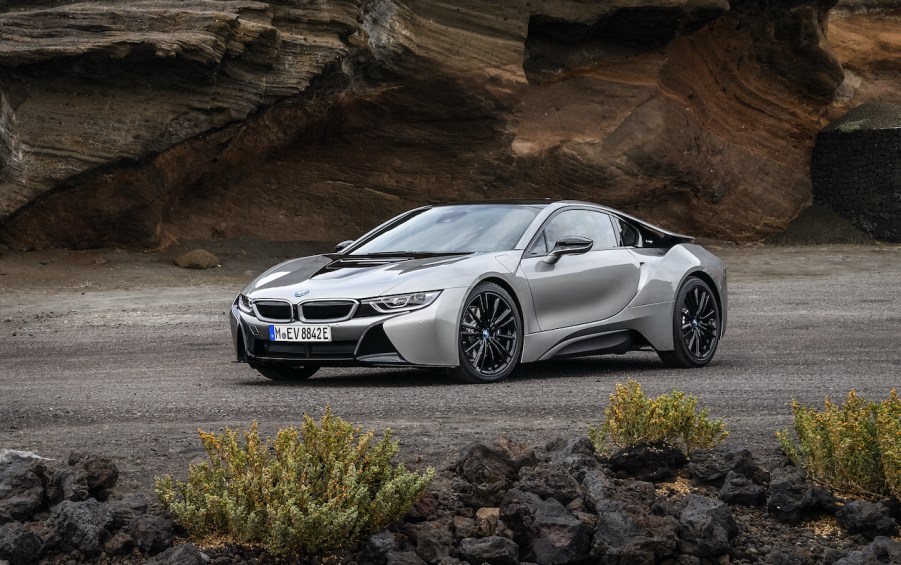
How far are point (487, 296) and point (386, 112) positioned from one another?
1585cm

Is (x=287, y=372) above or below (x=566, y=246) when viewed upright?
below

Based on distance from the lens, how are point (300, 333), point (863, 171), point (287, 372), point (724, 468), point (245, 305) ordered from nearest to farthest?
point (724, 468), point (300, 333), point (245, 305), point (287, 372), point (863, 171)

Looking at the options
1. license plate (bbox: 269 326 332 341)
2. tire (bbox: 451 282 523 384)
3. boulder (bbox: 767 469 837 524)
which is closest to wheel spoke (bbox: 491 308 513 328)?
tire (bbox: 451 282 523 384)

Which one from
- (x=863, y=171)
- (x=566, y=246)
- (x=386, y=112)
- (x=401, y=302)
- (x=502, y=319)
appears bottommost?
(x=502, y=319)

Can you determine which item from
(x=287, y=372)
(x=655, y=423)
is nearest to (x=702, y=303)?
(x=287, y=372)

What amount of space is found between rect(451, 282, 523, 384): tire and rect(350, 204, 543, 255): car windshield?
2.17 ft

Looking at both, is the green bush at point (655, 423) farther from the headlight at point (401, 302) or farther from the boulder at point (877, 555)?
the headlight at point (401, 302)

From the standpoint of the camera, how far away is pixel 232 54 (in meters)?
22.8

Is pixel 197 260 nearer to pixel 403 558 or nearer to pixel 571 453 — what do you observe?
pixel 571 453

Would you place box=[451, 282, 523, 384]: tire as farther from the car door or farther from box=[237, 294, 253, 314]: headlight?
box=[237, 294, 253, 314]: headlight

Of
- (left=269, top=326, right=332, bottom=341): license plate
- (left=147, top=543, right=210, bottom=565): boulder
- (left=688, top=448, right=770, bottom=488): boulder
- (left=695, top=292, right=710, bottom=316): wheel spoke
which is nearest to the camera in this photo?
(left=147, top=543, right=210, bottom=565): boulder

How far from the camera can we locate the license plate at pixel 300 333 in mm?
9914

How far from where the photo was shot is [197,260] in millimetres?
23922

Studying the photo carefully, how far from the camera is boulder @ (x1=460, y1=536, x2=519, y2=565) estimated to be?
5440 mm
